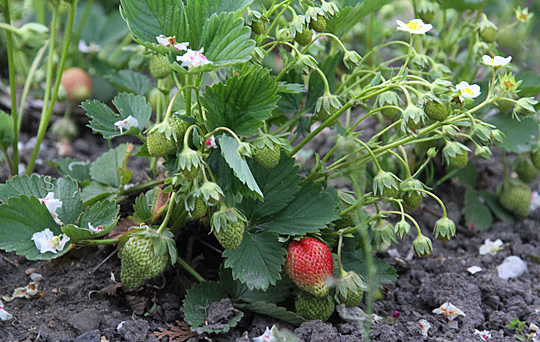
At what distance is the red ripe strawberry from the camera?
3.82 feet

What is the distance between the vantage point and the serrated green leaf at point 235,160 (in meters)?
0.99

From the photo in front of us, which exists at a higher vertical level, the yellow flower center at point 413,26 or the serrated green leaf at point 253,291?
the yellow flower center at point 413,26

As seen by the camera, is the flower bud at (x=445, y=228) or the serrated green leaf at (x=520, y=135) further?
the serrated green leaf at (x=520, y=135)

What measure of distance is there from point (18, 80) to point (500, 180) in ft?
6.38

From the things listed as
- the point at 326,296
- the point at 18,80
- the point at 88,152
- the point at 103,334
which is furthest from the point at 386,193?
the point at 18,80

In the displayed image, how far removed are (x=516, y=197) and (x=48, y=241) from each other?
1.38m

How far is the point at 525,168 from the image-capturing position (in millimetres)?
1756

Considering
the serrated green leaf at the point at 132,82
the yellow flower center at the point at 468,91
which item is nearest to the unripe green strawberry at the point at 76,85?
the serrated green leaf at the point at 132,82

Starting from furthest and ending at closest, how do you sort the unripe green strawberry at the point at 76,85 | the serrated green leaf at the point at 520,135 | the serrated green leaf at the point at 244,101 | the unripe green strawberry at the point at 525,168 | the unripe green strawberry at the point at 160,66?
the unripe green strawberry at the point at 76,85
the unripe green strawberry at the point at 525,168
the serrated green leaf at the point at 520,135
the unripe green strawberry at the point at 160,66
the serrated green leaf at the point at 244,101

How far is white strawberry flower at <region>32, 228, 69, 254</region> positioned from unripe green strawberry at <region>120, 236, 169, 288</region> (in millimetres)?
148

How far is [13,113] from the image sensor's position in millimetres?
1514

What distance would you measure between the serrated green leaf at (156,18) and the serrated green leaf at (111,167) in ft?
1.63

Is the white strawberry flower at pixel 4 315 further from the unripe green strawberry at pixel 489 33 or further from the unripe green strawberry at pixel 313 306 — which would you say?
the unripe green strawberry at pixel 489 33

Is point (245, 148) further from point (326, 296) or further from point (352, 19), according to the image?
point (352, 19)
